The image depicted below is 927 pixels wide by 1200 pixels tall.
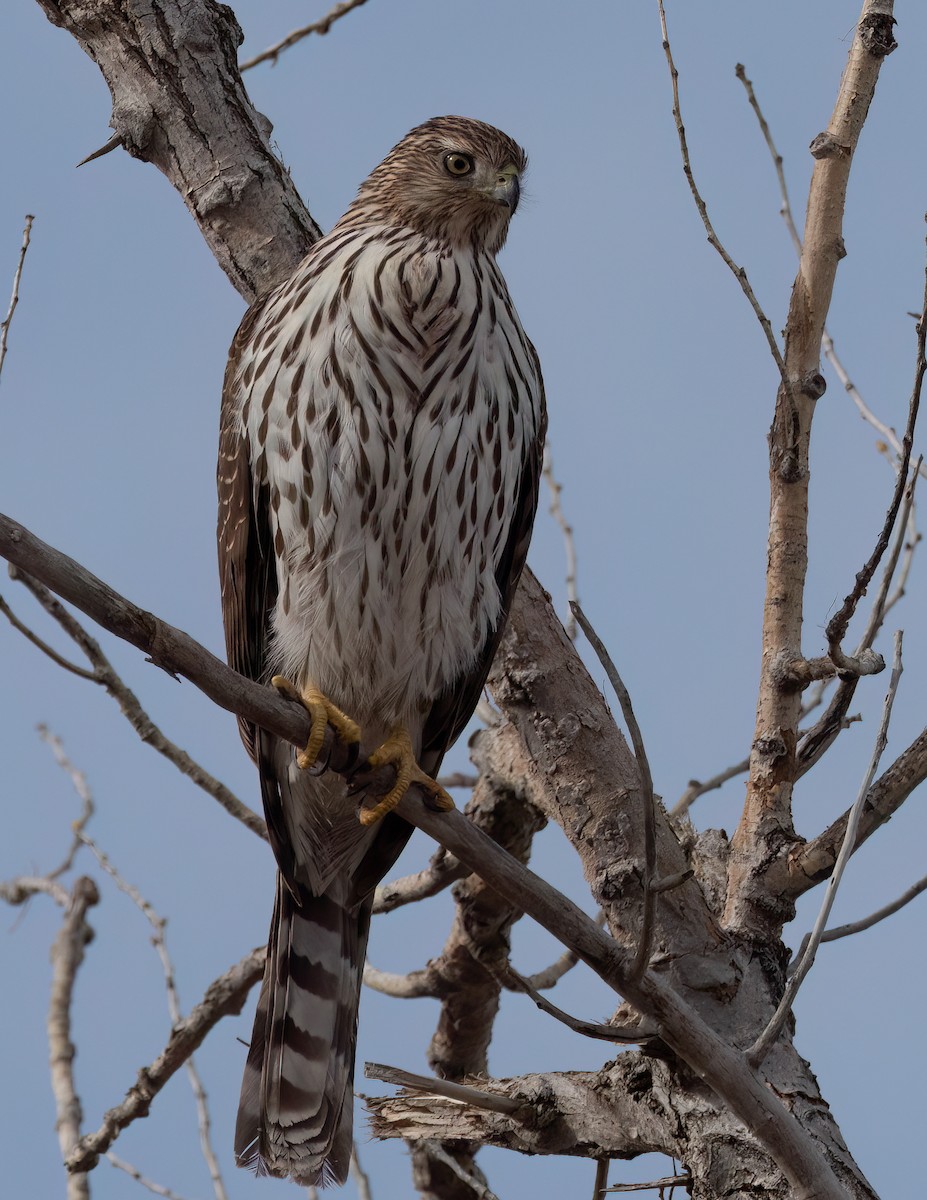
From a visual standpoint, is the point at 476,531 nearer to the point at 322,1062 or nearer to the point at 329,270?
the point at 329,270

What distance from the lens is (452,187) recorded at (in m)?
4.23

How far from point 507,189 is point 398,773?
1.79m

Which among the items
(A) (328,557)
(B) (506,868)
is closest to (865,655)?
(B) (506,868)

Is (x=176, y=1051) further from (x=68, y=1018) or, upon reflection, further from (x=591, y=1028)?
(x=591, y=1028)

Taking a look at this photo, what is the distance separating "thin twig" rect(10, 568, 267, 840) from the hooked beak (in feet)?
5.76

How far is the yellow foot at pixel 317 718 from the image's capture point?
11.3 feet

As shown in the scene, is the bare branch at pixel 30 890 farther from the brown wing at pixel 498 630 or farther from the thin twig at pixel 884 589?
the thin twig at pixel 884 589

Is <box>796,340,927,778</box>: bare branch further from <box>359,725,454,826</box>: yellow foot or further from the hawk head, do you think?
the hawk head

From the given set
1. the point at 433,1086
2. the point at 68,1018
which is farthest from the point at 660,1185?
the point at 68,1018

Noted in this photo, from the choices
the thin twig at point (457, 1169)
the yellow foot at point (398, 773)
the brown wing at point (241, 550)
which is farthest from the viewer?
the thin twig at point (457, 1169)

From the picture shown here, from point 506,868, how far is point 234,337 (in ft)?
6.32

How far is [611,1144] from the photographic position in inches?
149

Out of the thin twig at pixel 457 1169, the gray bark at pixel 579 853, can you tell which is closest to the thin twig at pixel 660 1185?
the gray bark at pixel 579 853

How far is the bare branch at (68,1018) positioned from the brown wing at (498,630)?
69.4 inches
